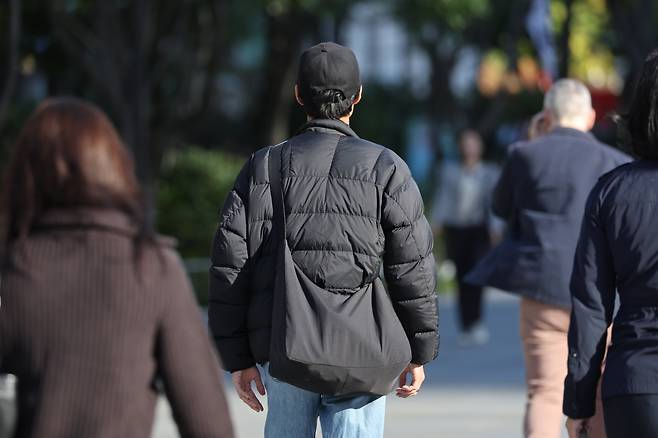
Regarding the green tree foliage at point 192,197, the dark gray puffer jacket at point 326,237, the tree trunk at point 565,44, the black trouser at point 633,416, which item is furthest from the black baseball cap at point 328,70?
the green tree foliage at point 192,197

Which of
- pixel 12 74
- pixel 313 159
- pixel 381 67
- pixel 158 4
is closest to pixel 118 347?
pixel 313 159

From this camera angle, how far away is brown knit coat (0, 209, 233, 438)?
292 centimetres

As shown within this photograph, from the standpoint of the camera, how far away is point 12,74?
13.5 metres

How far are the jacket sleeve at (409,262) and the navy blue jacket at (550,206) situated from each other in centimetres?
175

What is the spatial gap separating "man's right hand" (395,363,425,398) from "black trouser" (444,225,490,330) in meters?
7.87

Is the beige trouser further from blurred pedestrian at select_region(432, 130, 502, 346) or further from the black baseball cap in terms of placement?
blurred pedestrian at select_region(432, 130, 502, 346)

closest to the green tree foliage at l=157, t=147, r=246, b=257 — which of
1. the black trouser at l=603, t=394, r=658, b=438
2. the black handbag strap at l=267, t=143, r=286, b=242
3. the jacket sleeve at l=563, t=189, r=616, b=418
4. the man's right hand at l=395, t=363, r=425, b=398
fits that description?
the man's right hand at l=395, t=363, r=425, b=398

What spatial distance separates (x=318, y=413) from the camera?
14.1 feet

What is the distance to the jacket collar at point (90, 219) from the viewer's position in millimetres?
2932

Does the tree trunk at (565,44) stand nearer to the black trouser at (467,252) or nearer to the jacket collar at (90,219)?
the black trouser at (467,252)

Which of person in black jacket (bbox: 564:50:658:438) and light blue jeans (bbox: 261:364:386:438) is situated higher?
person in black jacket (bbox: 564:50:658:438)

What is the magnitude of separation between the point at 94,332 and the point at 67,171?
12.7 inches

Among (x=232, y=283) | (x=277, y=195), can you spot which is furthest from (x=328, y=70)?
(x=232, y=283)

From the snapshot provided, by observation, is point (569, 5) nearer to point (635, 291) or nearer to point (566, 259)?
point (566, 259)
